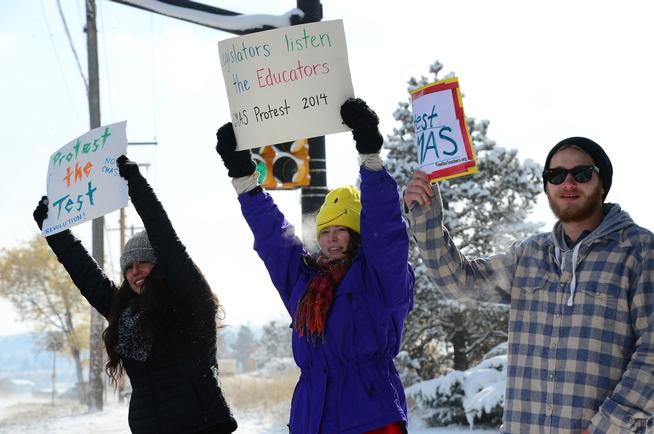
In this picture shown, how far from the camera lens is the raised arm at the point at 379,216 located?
3346mm

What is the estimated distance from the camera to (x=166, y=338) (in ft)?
13.0

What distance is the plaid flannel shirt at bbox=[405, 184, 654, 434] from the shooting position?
9.75ft

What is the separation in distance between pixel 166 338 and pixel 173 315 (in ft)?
0.35

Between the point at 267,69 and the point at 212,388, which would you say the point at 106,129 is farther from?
the point at 212,388

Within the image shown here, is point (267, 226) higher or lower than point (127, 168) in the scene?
lower

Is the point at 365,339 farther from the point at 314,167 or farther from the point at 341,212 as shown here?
the point at 314,167

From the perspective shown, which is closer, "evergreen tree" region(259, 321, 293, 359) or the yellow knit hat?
the yellow knit hat

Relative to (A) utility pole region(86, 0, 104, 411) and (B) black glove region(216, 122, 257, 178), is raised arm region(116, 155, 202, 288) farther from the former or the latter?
(A) utility pole region(86, 0, 104, 411)

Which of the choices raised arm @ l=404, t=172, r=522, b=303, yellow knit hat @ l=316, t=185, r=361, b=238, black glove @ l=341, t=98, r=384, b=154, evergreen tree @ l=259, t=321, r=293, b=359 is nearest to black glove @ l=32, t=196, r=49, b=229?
yellow knit hat @ l=316, t=185, r=361, b=238

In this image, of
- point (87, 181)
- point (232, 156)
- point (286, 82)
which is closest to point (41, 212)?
point (87, 181)

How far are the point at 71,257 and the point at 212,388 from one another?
3.84 feet

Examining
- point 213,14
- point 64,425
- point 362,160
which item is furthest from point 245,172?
point 64,425

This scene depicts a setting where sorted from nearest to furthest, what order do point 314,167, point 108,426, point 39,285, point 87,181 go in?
1. point 87,181
2. point 314,167
3. point 108,426
4. point 39,285

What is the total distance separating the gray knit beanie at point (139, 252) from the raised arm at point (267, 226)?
57 cm
